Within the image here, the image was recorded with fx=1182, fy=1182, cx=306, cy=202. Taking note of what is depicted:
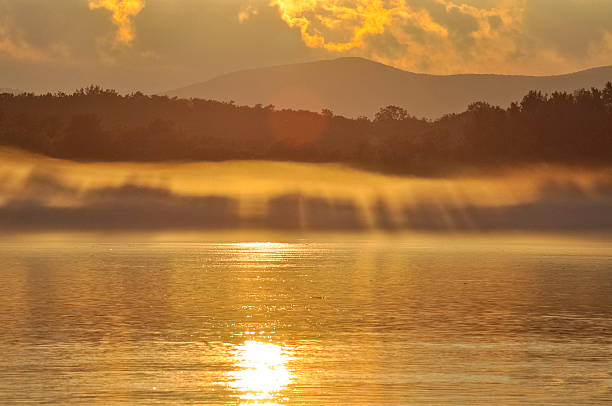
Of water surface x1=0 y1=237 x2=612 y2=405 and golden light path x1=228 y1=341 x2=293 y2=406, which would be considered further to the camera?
water surface x1=0 y1=237 x2=612 y2=405

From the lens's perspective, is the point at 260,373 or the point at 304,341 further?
the point at 304,341

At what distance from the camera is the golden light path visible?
3328 centimetres

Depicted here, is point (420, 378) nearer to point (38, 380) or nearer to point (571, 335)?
point (38, 380)

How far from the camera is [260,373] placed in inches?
1473

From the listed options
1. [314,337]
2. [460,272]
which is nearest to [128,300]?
[314,337]

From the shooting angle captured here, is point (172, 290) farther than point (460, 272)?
No

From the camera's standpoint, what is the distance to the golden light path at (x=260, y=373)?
3328 centimetres

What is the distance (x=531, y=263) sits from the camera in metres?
134

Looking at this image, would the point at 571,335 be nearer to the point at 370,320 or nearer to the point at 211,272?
the point at 370,320

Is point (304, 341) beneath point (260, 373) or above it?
above

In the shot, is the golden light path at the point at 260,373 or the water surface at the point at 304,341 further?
the water surface at the point at 304,341

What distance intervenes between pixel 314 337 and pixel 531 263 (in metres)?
88.9

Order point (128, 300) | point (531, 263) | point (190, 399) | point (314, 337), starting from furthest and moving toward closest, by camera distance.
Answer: point (531, 263)
point (128, 300)
point (314, 337)
point (190, 399)

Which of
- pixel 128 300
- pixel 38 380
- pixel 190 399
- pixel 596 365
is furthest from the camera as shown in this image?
pixel 128 300
